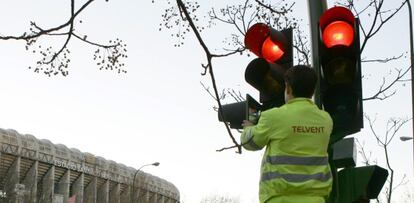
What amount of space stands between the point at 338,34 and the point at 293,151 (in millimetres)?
1382

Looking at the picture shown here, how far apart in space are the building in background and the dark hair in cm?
4588

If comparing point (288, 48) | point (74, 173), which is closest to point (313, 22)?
point (288, 48)

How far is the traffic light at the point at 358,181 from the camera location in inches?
167

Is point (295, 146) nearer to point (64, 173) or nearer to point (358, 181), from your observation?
point (358, 181)

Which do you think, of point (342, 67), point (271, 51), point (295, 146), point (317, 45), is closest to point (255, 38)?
point (271, 51)

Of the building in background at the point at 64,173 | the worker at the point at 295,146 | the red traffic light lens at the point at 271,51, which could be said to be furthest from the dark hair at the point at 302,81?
the building in background at the point at 64,173

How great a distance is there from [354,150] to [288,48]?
0.91 meters

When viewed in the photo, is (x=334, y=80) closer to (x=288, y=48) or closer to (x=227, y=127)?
(x=288, y=48)

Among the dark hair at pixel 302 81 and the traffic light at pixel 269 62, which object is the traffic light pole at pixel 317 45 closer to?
the traffic light at pixel 269 62

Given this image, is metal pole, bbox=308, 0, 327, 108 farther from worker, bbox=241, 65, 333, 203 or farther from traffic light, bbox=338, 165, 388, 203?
worker, bbox=241, 65, 333, 203

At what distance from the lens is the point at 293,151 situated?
331 centimetres

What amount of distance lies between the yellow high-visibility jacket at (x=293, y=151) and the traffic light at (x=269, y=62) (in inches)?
38.1

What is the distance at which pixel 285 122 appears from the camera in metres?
3.36

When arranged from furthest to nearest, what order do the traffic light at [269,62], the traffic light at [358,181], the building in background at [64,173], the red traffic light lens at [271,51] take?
the building in background at [64,173] < the red traffic light lens at [271,51] < the traffic light at [269,62] < the traffic light at [358,181]
